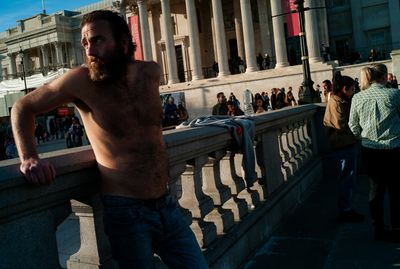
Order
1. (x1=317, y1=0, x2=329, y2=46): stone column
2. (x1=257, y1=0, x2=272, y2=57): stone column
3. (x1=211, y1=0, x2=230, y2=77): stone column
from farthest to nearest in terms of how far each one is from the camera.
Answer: (x1=257, y1=0, x2=272, y2=57): stone column → (x1=317, y1=0, x2=329, y2=46): stone column → (x1=211, y1=0, x2=230, y2=77): stone column

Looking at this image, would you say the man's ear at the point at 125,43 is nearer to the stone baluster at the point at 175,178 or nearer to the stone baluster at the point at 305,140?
the stone baluster at the point at 175,178

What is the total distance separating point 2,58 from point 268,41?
5390 centimetres

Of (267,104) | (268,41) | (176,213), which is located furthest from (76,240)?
(268,41)

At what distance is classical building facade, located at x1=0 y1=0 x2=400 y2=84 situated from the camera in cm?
3853

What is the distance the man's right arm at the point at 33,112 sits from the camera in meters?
2.12

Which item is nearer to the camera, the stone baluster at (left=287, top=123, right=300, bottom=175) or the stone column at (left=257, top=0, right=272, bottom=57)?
the stone baluster at (left=287, top=123, right=300, bottom=175)

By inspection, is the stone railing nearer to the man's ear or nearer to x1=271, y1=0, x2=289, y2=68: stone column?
the man's ear

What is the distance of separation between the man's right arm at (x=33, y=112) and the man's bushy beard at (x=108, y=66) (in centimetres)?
11

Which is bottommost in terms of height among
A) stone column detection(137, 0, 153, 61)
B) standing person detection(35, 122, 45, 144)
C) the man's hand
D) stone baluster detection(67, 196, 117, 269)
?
standing person detection(35, 122, 45, 144)

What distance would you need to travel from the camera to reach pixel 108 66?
2.34 meters

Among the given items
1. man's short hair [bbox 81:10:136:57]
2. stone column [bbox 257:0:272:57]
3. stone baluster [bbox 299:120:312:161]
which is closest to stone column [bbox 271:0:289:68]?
stone column [bbox 257:0:272:57]

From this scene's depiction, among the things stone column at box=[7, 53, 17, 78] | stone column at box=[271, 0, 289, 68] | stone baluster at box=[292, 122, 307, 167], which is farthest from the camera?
stone column at box=[7, 53, 17, 78]

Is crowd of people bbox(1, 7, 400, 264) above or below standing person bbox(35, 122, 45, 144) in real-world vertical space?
above

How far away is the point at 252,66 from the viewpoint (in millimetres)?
39750
